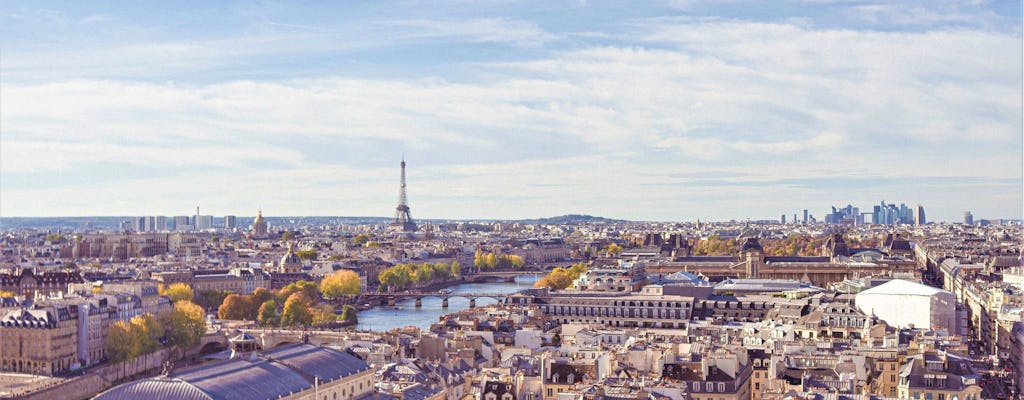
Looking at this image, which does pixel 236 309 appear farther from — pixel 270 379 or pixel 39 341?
pixel 270 379

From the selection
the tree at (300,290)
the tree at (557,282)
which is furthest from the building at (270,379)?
the tree at (557,282)

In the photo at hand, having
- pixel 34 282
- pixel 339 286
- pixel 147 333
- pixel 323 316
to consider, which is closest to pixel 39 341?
pixel 147 333

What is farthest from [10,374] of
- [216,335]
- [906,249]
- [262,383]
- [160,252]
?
[160,252]

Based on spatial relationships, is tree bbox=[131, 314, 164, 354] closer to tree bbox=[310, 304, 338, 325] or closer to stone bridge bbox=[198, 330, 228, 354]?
stone bridge bbox=[198, 330, 228, 354]

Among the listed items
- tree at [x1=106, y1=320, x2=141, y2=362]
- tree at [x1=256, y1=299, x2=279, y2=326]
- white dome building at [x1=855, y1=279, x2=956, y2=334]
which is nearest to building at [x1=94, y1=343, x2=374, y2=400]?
tree at [x1=106, y1=320, x2=141, y2=362]

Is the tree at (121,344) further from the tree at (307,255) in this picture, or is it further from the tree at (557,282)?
the tree at (307,255)
